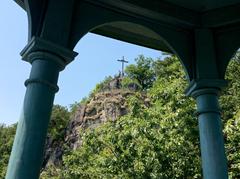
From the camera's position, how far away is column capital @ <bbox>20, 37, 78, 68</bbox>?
2.90m

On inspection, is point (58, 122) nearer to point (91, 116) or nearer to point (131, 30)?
point (91, 116)

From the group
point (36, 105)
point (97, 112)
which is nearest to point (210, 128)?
point (36, 105)

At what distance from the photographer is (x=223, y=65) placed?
3.99 m

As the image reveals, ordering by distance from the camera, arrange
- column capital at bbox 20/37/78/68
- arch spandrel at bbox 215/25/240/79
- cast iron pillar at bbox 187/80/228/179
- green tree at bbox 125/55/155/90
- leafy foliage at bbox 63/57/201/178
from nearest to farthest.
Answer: column capital at bbox 20/37/78/68 < cast iron pillar at bbox 187/80/228/179 < arch spandrel at bbox 215/25/240/79 < leafy foliage at bbox 63/57/201/178 < green tree at bbox 125/55/155/90

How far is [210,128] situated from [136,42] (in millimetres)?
1585

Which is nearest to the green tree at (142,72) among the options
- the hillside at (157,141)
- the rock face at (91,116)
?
the rock face at (91,116)

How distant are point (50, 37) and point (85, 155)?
11317 millimetres

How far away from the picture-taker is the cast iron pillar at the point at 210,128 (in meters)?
3.32

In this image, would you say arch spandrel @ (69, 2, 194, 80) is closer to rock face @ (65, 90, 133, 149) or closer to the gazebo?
the gazebo

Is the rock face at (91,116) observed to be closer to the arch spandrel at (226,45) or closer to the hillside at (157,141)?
the hillside at (157,141)

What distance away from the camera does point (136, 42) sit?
435 centimetres

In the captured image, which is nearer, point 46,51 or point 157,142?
point 46,51

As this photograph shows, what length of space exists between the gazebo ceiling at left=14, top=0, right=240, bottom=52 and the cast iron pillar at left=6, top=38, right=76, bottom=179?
1079mm

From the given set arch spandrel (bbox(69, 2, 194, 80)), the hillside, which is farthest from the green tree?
arch spandrel (bbox(69, 2, 194, 80))
